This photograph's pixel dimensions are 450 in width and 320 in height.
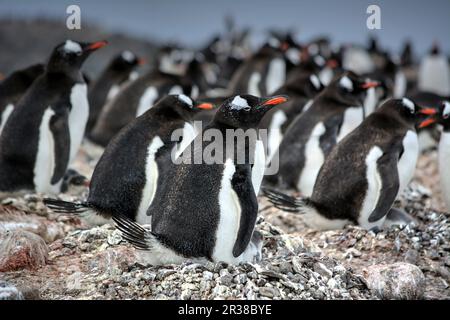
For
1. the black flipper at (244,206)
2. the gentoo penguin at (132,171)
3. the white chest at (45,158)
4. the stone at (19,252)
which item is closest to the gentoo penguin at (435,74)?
the white chest at (45,158)

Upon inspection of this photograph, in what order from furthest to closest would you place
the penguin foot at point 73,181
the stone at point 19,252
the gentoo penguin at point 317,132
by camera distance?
1. the gentoo penguin at point 317,132
2. the penguin foot at point 73,181
3. the stone at point 19,252

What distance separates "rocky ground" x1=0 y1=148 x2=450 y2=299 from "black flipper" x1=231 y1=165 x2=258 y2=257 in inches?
6.0

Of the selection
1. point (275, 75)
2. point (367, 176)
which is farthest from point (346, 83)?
point (275, 75)

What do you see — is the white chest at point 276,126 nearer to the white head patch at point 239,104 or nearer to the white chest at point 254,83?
the white chest at point 254,83

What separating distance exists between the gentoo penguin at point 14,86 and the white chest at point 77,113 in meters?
1.15

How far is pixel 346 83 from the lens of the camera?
7.05m

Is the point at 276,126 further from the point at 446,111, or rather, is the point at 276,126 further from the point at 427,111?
the point at 427,111

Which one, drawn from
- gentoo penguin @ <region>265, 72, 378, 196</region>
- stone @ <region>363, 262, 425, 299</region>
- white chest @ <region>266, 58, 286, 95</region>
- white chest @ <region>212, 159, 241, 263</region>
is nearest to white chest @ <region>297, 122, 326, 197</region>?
gentoo penguin @ <region>265, 72, 378, 196</region>

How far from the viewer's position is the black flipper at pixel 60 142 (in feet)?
21.1

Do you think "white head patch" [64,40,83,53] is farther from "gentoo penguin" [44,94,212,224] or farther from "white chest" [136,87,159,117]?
"gentoo penguin" [44,94,212,224]

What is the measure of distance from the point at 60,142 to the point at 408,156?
10.5 ft

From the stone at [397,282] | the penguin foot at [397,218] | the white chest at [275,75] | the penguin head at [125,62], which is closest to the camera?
the stone at [397,282]
